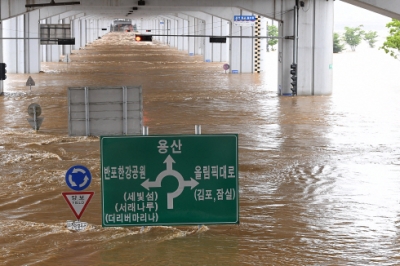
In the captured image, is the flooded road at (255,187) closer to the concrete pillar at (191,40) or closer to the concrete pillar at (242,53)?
the concrete pillar at (242,53)

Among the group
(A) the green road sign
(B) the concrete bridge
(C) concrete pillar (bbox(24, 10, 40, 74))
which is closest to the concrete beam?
(B) the concrete bridge

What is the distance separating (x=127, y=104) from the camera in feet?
79.4

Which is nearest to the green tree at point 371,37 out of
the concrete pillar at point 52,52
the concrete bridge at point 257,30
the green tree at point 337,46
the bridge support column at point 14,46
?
the green tree at point 337,46

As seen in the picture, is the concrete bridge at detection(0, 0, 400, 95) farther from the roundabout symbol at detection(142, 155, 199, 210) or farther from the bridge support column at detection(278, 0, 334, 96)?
the roundabout symbol at detection(142, 155, 199, 210)

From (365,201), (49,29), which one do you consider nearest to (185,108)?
(365,201)

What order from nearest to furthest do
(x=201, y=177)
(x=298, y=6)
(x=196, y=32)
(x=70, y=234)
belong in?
(x=201, y=177)
(x=70, y=234)
(x=298, y=6)
(x=196, y=32)

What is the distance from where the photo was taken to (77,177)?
11.4 m

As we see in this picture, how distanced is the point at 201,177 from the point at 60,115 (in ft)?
65.2

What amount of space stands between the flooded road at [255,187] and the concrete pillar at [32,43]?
20.4 metres

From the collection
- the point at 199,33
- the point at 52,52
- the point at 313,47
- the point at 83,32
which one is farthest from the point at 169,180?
the point at 83,32

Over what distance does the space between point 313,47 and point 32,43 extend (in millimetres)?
26017

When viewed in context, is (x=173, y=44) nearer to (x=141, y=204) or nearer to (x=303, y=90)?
(x=303, y=90)

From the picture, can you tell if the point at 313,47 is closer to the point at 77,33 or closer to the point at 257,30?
the point at 257,30

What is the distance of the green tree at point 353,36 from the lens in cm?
12562
